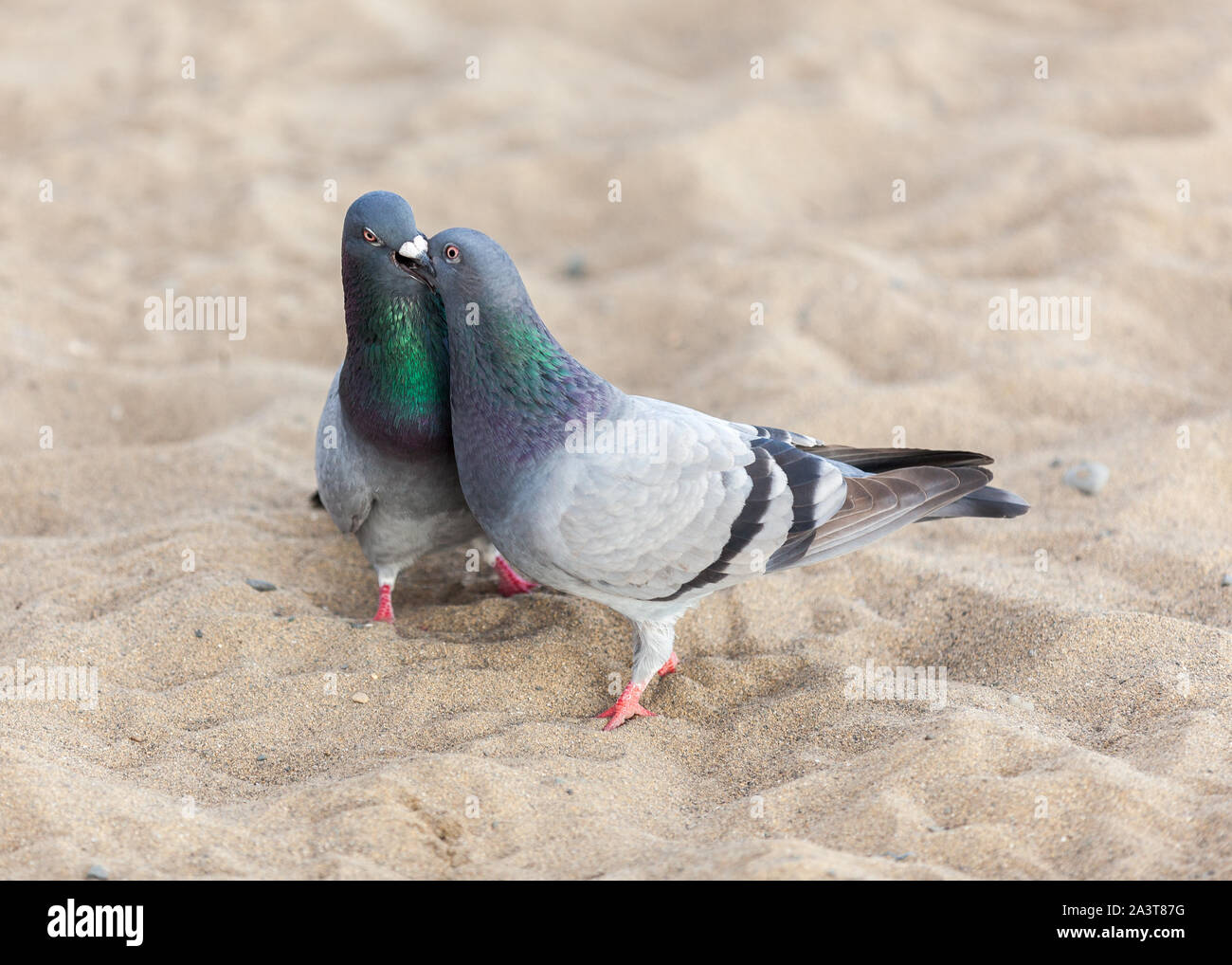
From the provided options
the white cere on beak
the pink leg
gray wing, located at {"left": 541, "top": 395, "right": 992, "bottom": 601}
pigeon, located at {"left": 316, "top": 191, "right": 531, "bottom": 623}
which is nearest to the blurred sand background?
the pink leg

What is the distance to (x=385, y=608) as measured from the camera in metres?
4.42

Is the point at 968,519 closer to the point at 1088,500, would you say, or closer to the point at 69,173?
the point at 1088,500

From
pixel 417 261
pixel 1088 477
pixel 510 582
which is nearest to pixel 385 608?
pixel 510 582

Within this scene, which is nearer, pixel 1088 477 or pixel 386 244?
pixel 386 244

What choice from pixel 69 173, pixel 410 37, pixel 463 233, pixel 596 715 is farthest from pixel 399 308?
pixel 410 37

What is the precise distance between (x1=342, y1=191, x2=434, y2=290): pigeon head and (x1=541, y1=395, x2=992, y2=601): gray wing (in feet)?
2.79

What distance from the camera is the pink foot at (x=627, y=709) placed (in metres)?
3.79

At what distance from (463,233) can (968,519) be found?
107 inches

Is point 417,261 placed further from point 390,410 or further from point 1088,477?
point 1088,477

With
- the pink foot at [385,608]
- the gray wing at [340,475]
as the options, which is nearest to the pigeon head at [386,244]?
the gray wing at [340,475]

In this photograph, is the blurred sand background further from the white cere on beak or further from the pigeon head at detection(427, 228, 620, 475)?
the white cere on beak

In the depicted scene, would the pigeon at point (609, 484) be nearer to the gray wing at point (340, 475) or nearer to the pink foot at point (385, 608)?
the gray wing at point (340, 475)

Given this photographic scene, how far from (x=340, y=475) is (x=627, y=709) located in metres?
1.38

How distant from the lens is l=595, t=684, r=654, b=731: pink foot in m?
3.79
